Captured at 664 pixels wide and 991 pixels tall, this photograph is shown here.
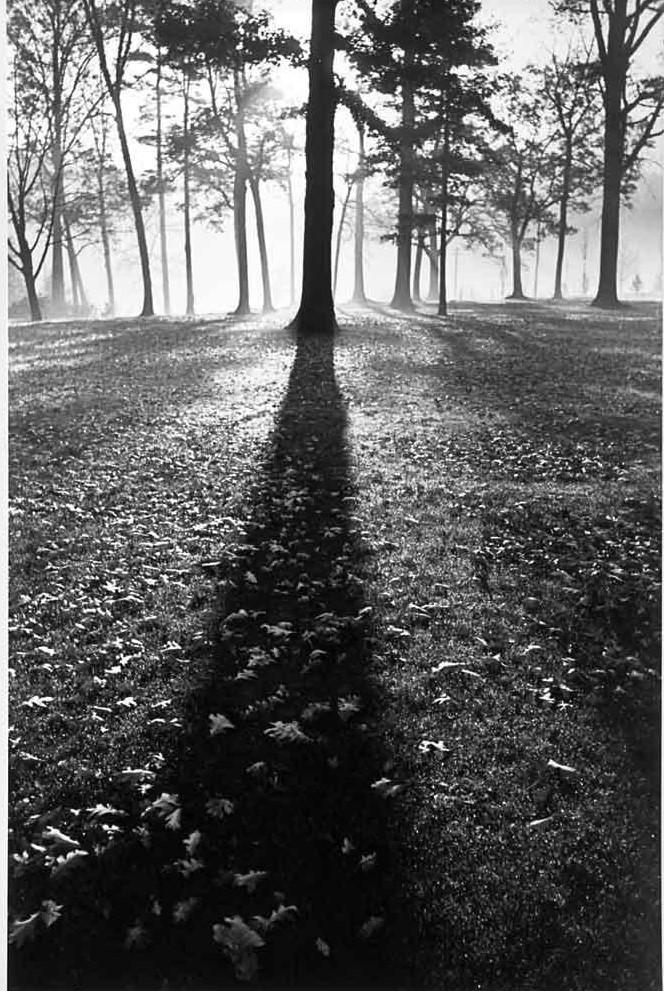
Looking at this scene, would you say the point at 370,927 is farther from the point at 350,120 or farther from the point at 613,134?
the point at 350,120

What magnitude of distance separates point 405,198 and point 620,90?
9078mm

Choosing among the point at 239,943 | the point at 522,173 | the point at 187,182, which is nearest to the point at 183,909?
the point at 239,943

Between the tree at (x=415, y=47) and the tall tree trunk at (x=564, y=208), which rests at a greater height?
the tree at (x=415, y=47)

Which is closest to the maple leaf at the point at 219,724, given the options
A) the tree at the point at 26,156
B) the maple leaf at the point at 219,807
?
the maple leaf at the point at 219,807

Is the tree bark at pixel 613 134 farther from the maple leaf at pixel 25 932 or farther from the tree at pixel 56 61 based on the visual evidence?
the tree at pixel 56 61

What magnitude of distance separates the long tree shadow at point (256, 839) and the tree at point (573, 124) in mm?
3872

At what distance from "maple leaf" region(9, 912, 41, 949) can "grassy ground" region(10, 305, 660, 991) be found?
0.04 ft

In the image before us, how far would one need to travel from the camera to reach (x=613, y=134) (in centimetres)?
524

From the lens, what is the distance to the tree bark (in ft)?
13.8

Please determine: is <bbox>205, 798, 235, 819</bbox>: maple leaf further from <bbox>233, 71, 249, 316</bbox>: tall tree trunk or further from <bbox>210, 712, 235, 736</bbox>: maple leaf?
<bbox>233, 71, 249, 316</bbox>: tall tree trunk

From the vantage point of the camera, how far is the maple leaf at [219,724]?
109 inches

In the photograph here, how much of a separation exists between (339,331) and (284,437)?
13.8ft

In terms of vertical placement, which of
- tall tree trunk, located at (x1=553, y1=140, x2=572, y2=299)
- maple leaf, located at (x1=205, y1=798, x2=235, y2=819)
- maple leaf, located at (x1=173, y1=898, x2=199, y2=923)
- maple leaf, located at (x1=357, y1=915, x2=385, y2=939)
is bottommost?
maple leaf, located at (x1=357, y1=915, x2=385, y2=939)

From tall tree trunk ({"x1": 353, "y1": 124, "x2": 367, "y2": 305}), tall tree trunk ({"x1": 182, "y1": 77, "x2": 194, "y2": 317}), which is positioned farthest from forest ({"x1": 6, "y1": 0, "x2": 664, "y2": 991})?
tall tree trunk ({"x1": 353, "y1": 124, "x2": 367, "y2": 305})
